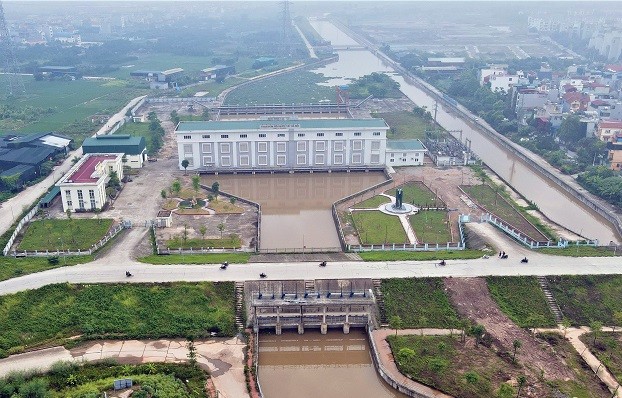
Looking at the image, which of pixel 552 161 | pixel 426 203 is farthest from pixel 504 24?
pixel 426 203

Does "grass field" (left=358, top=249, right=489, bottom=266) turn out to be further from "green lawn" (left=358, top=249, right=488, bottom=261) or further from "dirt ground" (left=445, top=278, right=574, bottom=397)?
"dirt ground" (left=445, top=278, right=574, bottom=397)

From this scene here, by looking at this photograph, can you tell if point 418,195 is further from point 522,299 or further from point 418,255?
point 522,299

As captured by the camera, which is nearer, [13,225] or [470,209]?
[13,225]

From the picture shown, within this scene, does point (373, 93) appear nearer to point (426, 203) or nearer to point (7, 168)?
point (426, 203)

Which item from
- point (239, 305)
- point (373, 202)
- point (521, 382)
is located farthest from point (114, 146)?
point (521, 382)

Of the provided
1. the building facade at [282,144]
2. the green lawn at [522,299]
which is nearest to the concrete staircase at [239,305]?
the green lawn at [522,299]
